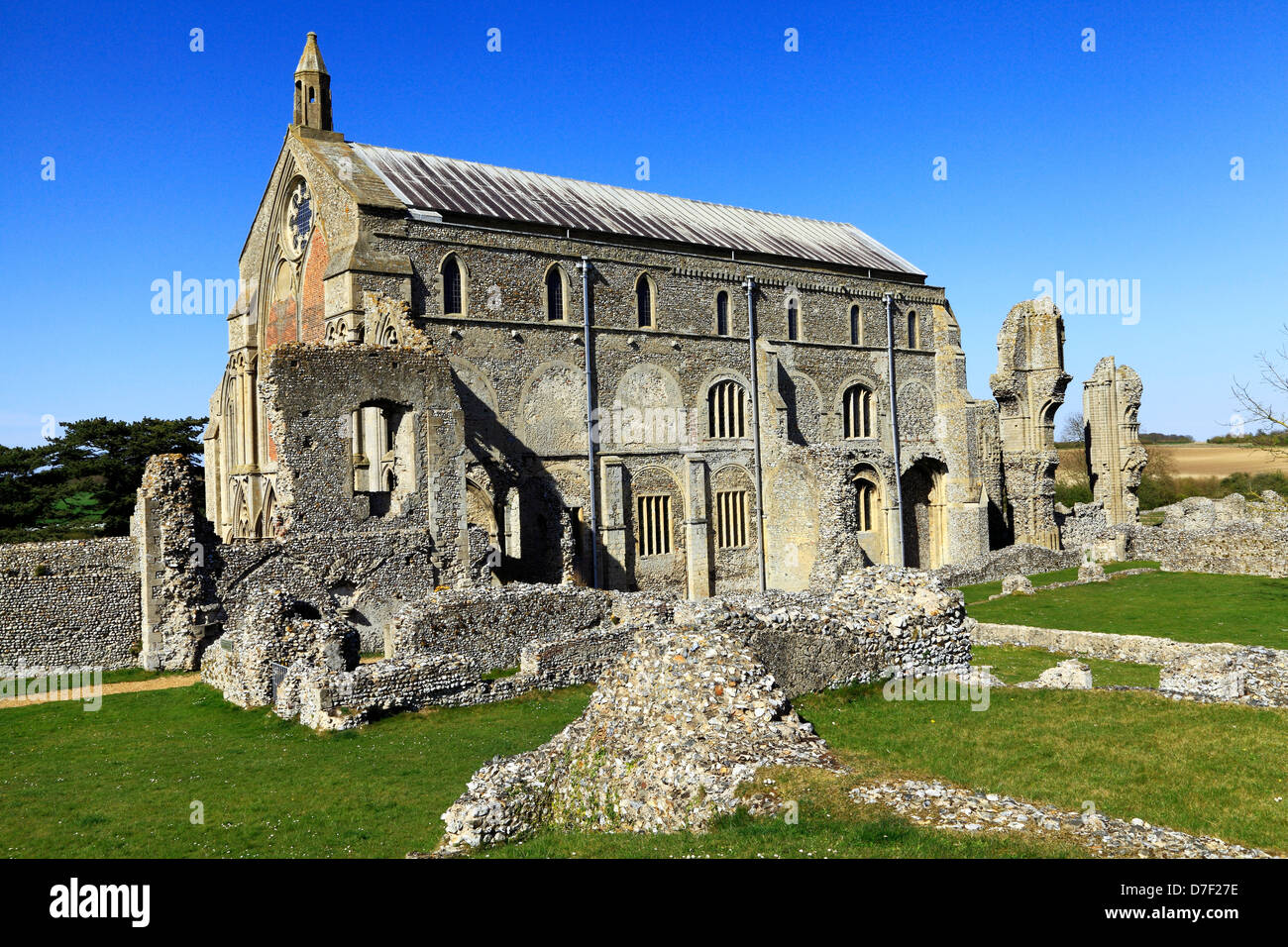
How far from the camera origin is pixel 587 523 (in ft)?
106

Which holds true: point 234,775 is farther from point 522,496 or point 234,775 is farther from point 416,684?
point 522,496

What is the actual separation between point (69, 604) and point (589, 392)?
16.4 meters

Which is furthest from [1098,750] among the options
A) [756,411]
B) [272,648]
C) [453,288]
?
[756,411]

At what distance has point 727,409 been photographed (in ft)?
123

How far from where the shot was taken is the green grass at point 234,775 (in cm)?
1109

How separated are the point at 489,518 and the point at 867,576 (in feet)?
47.4

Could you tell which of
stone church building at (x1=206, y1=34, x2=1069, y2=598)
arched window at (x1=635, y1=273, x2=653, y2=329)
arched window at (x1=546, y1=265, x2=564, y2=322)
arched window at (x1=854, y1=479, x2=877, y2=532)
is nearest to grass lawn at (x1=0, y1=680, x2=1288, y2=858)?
stone church building at (x1=206, y1=34, x2=1069, y2=598)

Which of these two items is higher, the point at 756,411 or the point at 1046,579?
the point at 756,411

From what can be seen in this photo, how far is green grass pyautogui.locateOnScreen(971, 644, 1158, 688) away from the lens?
18031 mm

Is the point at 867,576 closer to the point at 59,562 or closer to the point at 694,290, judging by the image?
the point at 59,562

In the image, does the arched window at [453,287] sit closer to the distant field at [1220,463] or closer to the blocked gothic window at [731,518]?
the blocked gothic window at [731,518]

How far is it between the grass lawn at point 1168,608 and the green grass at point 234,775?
14683 millimetres

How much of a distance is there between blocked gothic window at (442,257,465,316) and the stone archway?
842 inches

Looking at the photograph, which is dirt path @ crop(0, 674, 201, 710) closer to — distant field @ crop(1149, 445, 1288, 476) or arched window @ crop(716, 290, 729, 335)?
arched window @ crop(716, 290, 729, 335)
